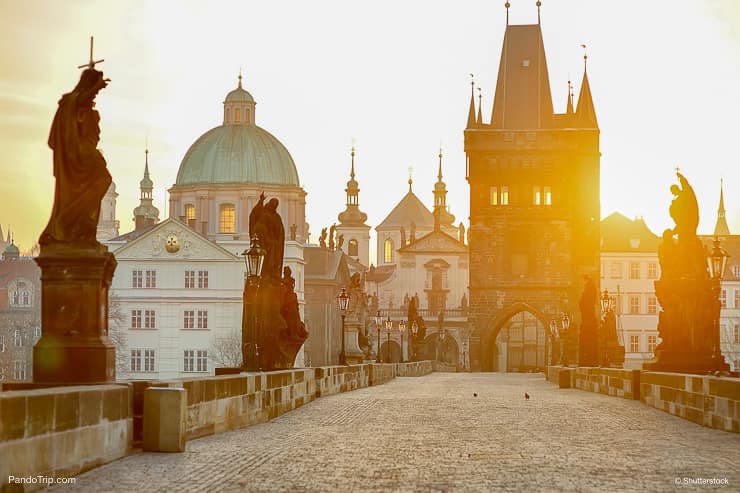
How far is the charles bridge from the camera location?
38.6ft

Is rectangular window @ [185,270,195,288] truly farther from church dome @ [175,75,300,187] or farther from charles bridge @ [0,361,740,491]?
charles bridge @ [0,361,740,491]

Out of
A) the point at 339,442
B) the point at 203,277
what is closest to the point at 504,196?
the point at 203,277

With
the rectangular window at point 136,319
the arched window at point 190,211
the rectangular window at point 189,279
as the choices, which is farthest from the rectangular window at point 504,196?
the arched window at point 190,211

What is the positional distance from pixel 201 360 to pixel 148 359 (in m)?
4.08

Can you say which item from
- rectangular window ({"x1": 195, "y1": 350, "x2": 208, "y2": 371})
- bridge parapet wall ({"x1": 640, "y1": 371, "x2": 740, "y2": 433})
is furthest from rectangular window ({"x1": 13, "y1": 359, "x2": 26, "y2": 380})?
bridge parapet wall ({"x1": 640, "y1": 371, "x2": 740, "y2": 433})

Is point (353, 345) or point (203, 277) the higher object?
Answer: point (203, 277)

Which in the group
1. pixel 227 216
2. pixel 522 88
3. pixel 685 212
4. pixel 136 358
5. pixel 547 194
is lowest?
pixel 136 358

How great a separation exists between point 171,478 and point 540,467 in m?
3.56

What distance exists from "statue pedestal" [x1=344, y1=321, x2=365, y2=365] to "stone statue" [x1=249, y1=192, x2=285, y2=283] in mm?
28993

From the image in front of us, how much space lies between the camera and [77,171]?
48.7 feet

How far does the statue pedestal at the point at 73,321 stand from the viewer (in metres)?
14.3

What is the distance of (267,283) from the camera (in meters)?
25.5

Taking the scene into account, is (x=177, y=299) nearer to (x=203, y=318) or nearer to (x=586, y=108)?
(x=203, y=318)

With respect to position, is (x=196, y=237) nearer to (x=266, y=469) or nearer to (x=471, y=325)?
(x=471, y=325)
